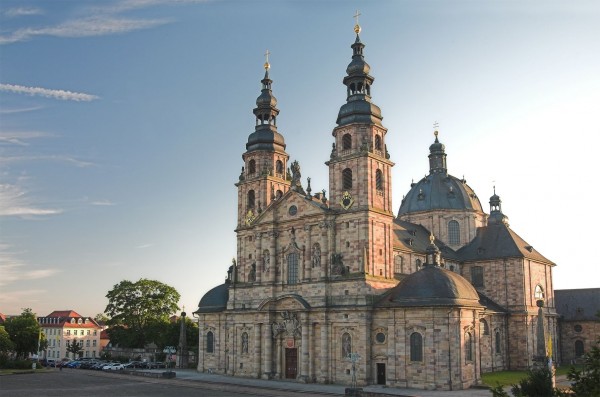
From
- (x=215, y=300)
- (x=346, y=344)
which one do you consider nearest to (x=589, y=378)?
(x=346, y=344)

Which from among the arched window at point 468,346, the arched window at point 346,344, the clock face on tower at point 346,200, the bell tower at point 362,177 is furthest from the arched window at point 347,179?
the arched window at point 468,346

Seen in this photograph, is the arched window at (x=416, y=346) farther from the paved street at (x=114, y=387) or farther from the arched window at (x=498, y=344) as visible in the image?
the arched window at (x=498, y=344)

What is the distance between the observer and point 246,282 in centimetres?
6025

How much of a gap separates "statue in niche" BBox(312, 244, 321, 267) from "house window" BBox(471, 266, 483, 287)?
23915mm

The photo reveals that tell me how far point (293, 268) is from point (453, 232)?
25.6 m

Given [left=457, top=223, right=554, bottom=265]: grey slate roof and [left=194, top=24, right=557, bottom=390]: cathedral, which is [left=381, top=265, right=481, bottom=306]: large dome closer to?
[left=194, top=24, right=557, bottom=390]: cathedral

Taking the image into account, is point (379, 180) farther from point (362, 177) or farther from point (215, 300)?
point (215, 300)

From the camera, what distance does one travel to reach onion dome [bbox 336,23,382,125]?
179 feet

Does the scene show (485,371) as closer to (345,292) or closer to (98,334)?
(345,292)

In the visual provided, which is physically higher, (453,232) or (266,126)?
(266,126)

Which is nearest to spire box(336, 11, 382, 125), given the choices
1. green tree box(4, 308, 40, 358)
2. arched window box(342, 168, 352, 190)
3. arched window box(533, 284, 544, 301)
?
arched window box(342, 168, 352, 190)

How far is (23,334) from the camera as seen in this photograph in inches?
3009

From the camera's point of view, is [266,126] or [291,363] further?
[266,126]

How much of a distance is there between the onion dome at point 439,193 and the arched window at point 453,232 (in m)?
1.97
